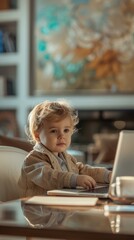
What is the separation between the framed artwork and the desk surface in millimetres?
5114

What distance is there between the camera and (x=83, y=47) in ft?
20.6

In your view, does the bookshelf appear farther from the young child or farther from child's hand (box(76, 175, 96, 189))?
child's hand (box(76, 175, 96, 189))

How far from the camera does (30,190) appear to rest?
58.4 inches

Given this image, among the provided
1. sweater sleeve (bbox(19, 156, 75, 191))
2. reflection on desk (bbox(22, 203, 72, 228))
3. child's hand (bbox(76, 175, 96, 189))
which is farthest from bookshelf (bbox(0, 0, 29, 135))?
reflection on desk (bbox(22, 203, 72, 228))

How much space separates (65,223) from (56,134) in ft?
2.26

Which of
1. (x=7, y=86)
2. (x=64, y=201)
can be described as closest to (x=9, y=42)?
(x=7, y=86)

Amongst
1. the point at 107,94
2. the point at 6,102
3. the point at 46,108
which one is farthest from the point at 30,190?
the point at 6,102

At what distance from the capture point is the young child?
4.61 ft

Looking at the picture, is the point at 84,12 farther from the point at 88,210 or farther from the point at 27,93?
the point at 88,210

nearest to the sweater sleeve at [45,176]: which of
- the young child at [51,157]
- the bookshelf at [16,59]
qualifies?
the young child at [51,157]

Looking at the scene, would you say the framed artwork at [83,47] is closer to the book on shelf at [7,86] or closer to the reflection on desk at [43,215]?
the book on shelf at [7,86]

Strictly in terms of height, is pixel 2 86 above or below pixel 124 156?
below

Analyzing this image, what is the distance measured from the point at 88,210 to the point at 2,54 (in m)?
5.75

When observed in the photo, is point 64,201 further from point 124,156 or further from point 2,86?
point 2,86
